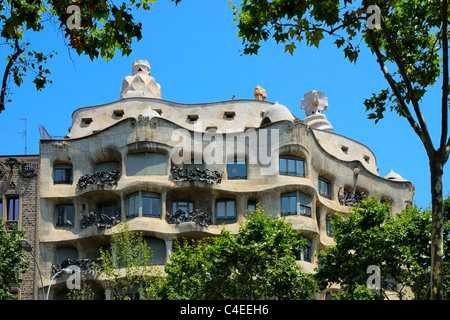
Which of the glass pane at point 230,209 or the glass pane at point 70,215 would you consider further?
the glass pane at point 70,215

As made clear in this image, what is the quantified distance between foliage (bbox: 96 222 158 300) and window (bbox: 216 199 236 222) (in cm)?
535

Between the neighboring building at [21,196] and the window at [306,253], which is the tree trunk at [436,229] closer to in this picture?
the window at [306,253]

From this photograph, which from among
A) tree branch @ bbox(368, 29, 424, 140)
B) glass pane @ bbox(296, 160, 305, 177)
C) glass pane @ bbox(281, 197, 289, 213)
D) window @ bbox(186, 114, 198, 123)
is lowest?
tree branch @ bbox(368, 29, 424, 140)

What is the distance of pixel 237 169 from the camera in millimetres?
54219

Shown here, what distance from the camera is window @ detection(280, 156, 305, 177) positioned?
53.0 meters

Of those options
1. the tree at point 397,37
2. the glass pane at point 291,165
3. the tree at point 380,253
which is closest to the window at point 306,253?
the glass pane at point 291,165

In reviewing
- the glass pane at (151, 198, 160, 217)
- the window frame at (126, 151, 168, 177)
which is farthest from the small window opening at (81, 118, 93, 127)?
the glass pane at (151, 198, 160, 217)

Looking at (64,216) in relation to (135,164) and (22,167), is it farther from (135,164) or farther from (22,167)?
(135,164)

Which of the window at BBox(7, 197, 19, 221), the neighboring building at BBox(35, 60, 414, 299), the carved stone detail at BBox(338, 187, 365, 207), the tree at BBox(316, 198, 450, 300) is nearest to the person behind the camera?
the tree at BBox(316, 198, 450, 300)

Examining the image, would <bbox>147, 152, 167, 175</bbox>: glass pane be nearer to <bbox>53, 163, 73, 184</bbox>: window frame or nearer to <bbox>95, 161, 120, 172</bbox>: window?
<bbox>95, 161, 120, 172</bbox>: window

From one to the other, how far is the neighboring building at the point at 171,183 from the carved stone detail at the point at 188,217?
0.06 meters

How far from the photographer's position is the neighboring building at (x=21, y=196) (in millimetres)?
52656

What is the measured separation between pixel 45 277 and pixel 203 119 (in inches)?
593
